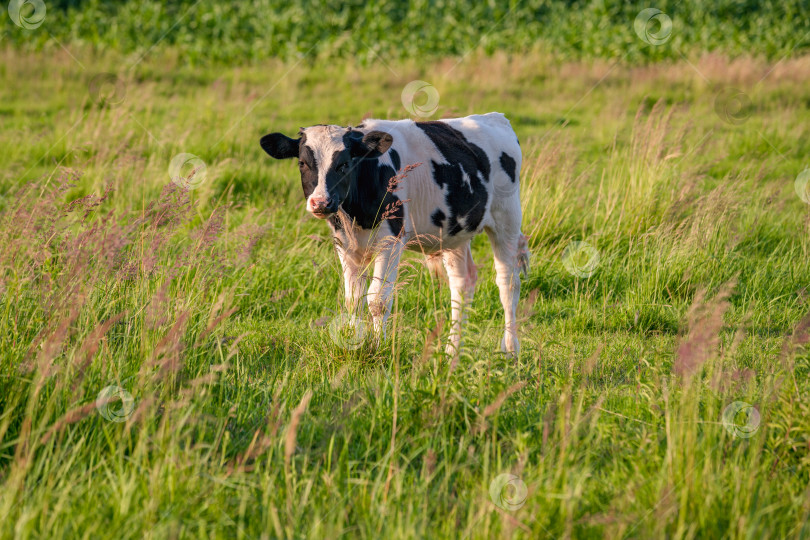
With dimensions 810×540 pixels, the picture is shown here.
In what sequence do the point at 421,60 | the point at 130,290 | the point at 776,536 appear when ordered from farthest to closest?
the point at 421,60, the point at 130,290, the point at 776,536

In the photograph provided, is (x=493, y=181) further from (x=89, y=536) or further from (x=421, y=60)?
(x=421, y=60)

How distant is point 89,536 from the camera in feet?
8.43

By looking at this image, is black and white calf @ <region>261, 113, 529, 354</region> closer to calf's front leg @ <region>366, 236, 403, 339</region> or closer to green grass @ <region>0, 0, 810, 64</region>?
calf's front leg @ <region>366, 236, 403, 339</region>

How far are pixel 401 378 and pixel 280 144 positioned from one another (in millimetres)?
1720

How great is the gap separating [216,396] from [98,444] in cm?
77

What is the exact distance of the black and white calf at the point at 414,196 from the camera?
15.0 ft

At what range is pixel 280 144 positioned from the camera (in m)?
4.82

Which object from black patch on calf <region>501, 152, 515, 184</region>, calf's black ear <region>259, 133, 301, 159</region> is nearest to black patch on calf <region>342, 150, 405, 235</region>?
calf's black ear <region>259, 133, 301, 159</region>

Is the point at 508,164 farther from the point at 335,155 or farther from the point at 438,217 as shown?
the point at 335,155

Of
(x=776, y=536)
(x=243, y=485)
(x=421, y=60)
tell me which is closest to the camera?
(x=776, y=536)

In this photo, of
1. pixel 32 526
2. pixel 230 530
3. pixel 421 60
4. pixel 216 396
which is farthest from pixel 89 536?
pixel 421 60

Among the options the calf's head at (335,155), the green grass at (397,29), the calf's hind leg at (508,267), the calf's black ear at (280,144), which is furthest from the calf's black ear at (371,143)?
the green grass at (397,29)

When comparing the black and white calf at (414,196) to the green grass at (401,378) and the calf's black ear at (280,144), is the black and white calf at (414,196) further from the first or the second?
the green grass at (401,378)

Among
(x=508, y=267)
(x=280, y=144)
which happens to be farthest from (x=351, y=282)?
(x=508, y=267)
